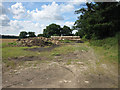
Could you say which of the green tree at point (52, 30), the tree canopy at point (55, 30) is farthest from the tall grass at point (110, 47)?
the green tree at point (52, 30)

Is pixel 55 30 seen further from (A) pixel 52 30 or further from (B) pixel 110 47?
(B) pixel 110 47

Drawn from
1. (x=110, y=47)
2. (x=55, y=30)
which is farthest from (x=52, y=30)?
(x=110, y=47)

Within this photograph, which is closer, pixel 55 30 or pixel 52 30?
pixel 52 30

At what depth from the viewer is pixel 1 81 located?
319 centimetres

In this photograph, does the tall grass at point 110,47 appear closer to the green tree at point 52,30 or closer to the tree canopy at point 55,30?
the tree canopy at point 55,30

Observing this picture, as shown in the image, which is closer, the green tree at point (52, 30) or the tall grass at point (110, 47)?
the tall grass at point (110, 47)

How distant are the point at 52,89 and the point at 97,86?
1.28m

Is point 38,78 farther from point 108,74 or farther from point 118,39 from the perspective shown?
point 118,39

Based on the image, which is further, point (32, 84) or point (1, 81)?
point (1, 81)

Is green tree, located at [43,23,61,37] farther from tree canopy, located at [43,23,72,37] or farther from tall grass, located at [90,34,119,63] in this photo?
tall grass, located at [90,34,119,63]

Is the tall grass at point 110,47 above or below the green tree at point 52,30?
below

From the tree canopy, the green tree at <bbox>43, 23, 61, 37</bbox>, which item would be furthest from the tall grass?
the green tree at <bbox>43, 23, 61, 37</bbox>

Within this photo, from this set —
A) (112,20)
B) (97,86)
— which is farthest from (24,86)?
(112,20)

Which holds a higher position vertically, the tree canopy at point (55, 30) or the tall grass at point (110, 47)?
the tree canopy at point (55, 30)
